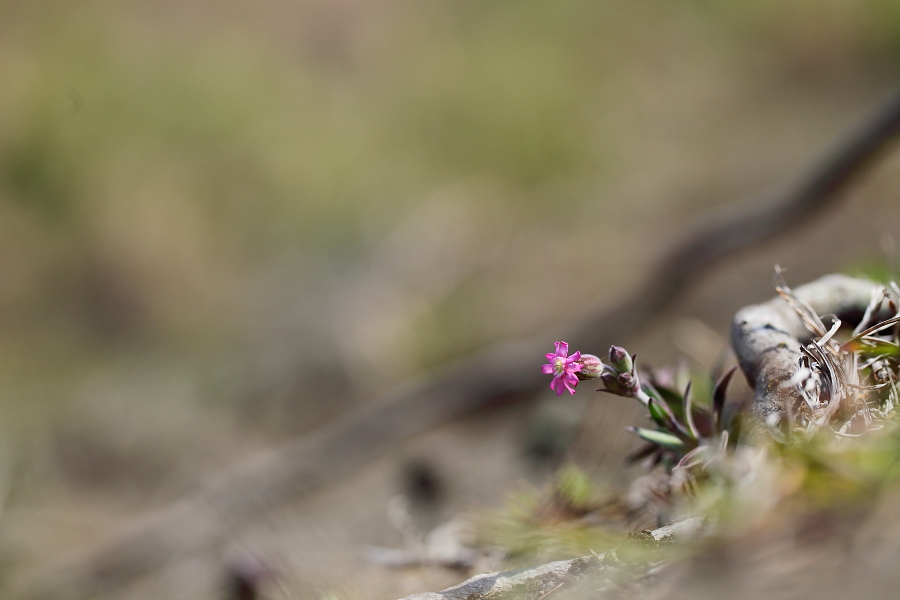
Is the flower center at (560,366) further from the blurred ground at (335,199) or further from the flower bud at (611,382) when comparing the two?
the blurred ground at (335,199)

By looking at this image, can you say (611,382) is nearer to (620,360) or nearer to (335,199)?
(620,360)

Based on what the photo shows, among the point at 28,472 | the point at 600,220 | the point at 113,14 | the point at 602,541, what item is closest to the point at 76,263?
the point at 28,472

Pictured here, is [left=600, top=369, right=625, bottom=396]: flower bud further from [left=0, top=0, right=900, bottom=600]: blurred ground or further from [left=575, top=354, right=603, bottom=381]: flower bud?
[left=0, top=0, right=900, bottom=600]: blurred ground

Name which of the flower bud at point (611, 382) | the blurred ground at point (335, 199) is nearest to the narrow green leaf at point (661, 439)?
the flower bud at point (611, 382)

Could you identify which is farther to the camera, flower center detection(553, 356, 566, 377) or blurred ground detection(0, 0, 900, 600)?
blurred ground detection(0, 0, 900, 600)

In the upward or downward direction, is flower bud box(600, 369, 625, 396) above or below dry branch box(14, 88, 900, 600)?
below

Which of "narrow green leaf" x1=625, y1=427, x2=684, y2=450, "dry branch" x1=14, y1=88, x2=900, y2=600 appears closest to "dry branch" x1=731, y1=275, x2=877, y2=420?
"narrow green leaf" x1=625, y1=427, x2=684, y2=450

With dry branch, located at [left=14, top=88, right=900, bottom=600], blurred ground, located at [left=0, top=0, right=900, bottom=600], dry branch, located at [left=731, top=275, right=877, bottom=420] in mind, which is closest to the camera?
dry branch, located at [left=731, top=275, right=877, bottom=420]

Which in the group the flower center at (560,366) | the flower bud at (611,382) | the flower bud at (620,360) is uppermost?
the flower center at (560,366)
